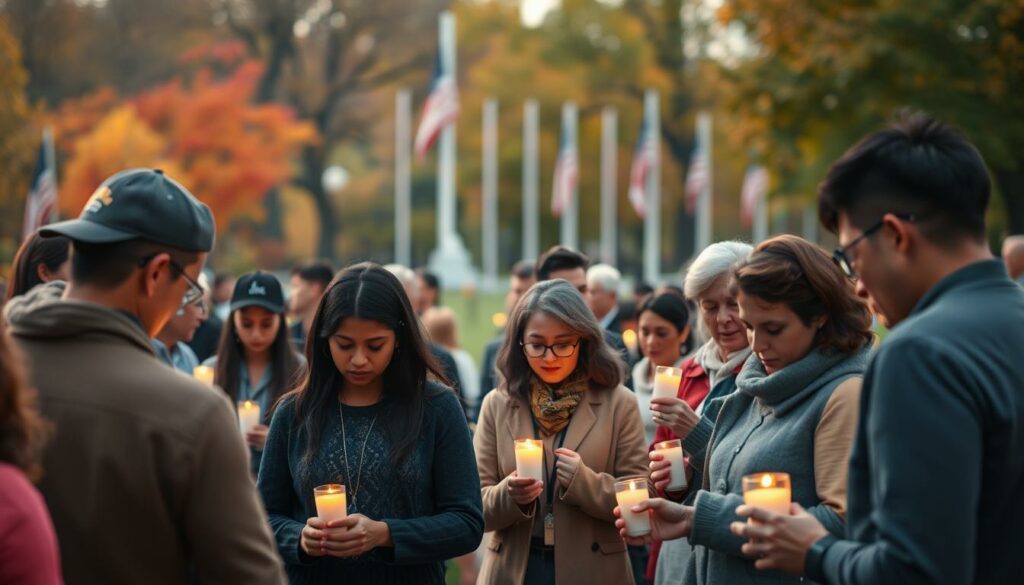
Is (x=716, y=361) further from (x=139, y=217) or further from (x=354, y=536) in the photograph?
(x=139, y=217)

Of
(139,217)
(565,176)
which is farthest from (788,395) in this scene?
(565,176)

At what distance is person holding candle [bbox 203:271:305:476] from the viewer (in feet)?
25.1

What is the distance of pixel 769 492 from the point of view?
375 cm

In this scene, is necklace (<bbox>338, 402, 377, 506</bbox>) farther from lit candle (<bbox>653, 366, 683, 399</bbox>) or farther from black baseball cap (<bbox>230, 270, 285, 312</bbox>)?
black baseball cap (<bbox>230, 270, 285, 312</bbox>)

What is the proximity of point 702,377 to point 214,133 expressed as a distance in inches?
1938

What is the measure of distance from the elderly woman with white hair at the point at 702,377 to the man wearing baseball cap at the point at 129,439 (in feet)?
7.78

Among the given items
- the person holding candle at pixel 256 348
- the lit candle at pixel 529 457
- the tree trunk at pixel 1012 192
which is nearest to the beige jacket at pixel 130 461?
the lit candle at pixel 529 457

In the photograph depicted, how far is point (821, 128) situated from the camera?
97.0ft

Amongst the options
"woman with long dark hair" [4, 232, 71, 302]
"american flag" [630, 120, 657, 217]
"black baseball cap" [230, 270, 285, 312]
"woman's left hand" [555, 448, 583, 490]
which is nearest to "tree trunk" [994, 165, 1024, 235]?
"american flag" [630, 120, 657, 217]

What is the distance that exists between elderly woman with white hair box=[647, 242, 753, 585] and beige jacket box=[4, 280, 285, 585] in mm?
2367

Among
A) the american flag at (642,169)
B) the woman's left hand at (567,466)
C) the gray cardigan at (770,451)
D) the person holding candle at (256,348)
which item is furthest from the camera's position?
the american flag at (642,169)

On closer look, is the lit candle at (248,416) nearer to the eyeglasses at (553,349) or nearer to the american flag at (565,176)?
the eyeglasses at (553,349)

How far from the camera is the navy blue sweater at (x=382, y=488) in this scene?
493 centimetres

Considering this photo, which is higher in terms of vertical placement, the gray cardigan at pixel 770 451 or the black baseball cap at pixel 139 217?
the black baseball cap at pixel 139 217
